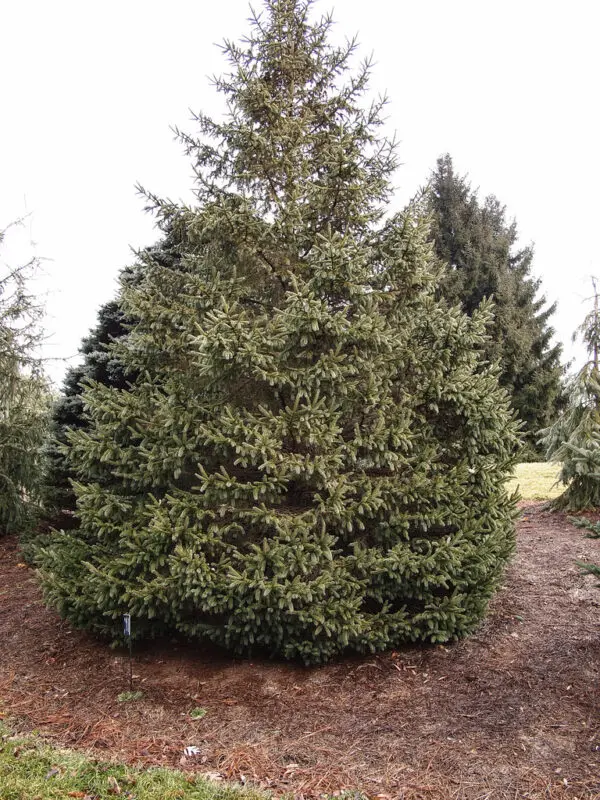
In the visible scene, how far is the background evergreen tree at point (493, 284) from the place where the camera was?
18.5 meters

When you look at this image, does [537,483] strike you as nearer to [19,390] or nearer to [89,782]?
[19,390]

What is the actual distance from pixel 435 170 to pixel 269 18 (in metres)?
16.3

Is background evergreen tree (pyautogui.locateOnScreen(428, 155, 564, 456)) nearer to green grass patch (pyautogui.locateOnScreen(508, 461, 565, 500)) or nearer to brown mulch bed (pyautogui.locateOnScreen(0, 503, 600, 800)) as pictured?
green grass patch (pyautogui.locateOnScreen(508, 461, 565, 500))

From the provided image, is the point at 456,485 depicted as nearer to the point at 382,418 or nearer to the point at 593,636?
the point at 382,418

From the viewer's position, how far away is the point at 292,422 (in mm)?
3918

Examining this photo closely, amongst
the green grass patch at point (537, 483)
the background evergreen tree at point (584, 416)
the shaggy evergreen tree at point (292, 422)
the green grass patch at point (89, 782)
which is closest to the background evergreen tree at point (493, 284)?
the green grass patch at point (537, 483)

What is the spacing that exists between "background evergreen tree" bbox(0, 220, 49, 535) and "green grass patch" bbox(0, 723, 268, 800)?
248 inches

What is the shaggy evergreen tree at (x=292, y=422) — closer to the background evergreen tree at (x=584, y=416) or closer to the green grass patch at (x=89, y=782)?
the green grass patch at (x=89, y=782)

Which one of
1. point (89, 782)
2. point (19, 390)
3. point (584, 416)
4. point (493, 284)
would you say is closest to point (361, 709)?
point (89, 782)

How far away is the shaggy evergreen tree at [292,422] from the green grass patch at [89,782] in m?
1.04

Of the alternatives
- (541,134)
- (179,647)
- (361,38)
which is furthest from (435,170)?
(179,647)

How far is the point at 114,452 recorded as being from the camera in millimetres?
4367

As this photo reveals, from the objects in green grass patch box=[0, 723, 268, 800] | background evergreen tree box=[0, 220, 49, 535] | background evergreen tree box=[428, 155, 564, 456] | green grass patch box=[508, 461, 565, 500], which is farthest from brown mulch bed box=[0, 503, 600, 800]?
background evergreen tree box=[428, 155, 564, 456]

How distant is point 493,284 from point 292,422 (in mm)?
17456
